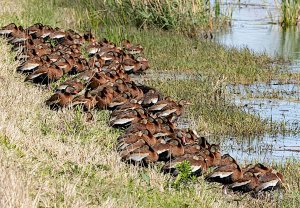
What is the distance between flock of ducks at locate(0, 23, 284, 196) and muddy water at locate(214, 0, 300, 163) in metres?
1.06

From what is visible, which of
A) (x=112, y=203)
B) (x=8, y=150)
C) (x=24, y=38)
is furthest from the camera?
(x=24, y=38)

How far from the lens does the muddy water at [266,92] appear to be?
9789 millimetres

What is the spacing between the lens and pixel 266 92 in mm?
13086

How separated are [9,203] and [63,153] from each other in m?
2.18

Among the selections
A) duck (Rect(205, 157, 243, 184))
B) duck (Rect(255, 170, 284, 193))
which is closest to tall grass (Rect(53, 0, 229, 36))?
duck (Rect(205, 157, 243, 184))

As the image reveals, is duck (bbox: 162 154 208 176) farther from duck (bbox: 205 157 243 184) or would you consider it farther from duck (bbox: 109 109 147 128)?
duck (bbox: 109 109 147 128)

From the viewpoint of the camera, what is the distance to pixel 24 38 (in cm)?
1314

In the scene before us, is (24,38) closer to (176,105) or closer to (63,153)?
(176,105)

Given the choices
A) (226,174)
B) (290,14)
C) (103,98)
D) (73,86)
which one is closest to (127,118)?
(103,98)

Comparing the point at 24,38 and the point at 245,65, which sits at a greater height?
the point at 24,38

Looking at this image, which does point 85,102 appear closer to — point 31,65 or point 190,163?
point 31,65

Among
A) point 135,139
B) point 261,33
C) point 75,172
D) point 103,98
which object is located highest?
point 75,172

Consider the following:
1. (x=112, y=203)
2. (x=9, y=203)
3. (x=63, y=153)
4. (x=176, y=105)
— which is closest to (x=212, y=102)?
(x=176, y=105)

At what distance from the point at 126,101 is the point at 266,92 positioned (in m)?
3.81
